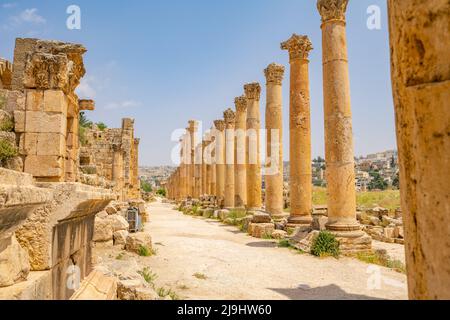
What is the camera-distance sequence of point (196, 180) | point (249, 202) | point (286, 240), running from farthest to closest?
point (196, 180) < point (249, 202) < point (286, 240)

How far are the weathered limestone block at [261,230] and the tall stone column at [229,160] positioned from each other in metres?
9.07

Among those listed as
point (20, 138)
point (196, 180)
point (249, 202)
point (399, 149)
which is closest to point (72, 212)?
point (399, 149)

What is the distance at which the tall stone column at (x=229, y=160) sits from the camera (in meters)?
25.0

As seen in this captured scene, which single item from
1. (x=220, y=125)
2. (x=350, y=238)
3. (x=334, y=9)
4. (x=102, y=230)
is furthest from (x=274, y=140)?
(x=220, y=125)

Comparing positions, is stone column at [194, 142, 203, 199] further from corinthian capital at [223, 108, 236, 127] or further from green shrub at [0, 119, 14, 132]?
green shrub at [0, 119, 14, 132]

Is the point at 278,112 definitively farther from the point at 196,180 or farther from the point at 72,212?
the point at 196,180

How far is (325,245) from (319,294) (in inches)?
152

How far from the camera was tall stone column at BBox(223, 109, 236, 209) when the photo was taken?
81.9 ft

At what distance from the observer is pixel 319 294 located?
6.70 metres

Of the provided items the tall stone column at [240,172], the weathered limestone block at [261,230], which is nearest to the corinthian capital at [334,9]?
the weathered limestone block at [261,230]

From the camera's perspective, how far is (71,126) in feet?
31.5

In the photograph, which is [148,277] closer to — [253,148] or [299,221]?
[299,221]
